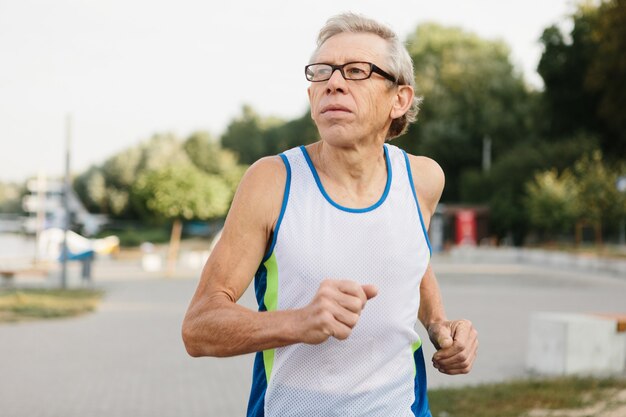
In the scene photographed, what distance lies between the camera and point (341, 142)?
84.5 inches

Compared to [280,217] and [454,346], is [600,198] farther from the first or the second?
[280,217]

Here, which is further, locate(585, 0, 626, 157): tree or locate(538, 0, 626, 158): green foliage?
locate(538, 0, 626, 158): green foliage

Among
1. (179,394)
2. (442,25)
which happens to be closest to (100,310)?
(179,394)

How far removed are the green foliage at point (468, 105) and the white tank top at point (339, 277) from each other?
168 ft

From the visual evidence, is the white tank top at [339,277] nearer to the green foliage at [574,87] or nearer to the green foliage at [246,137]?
the green foliage at [574,87]

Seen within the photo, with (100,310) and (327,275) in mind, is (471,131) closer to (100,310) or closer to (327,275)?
(100,310)

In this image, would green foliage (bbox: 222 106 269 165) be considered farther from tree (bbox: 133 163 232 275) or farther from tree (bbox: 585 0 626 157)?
tree (bbox: 133 163 232 275)

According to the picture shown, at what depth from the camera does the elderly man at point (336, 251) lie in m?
2.03

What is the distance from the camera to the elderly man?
6.66ft

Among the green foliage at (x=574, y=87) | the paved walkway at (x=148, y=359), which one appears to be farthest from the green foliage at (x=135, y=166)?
the paved walkway at (x=148, y=359)

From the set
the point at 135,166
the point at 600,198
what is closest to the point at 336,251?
the point at 600,198

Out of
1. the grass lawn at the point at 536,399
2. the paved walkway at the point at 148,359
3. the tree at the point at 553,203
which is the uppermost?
the tree at the point at 553,203

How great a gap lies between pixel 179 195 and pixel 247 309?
30.2 m

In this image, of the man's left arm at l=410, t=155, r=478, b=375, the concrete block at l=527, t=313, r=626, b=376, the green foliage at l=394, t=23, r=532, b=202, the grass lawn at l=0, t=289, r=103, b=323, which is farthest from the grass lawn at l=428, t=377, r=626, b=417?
the green foliage at l=394, t=23, r=532, b=202
